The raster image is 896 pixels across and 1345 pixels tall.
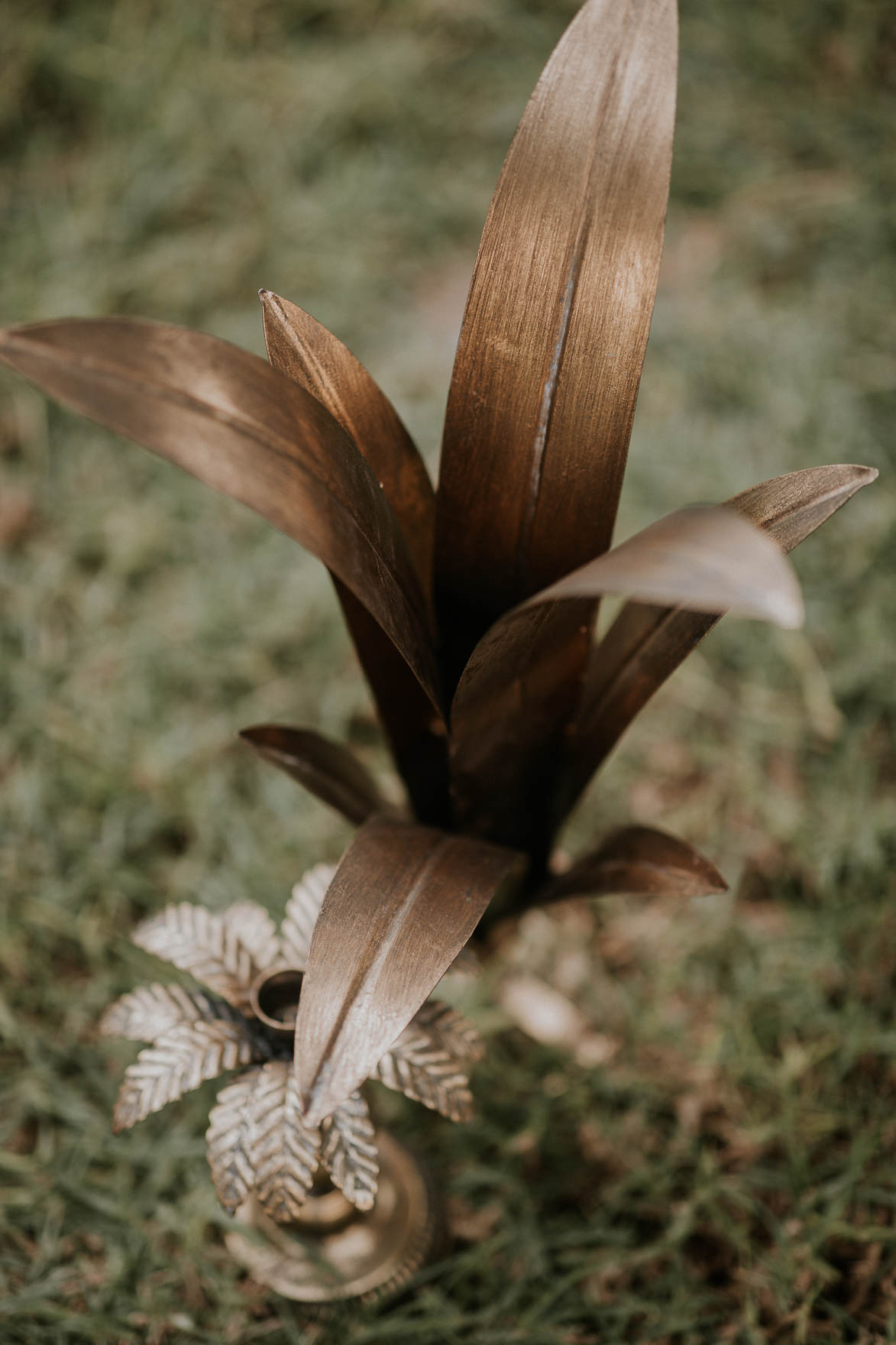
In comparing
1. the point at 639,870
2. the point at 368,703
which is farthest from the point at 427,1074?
the point at 368,703

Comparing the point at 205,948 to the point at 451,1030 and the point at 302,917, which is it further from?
the point at 451,1030

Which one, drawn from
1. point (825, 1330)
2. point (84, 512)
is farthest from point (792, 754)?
point (84, 512)

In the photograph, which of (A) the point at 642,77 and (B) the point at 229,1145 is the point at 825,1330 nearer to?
(B) the point at 229,1145

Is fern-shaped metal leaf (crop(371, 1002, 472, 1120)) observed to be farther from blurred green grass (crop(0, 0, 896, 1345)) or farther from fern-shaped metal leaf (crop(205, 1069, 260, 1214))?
blurred green grass (crop(0, 0, 896, 1345))

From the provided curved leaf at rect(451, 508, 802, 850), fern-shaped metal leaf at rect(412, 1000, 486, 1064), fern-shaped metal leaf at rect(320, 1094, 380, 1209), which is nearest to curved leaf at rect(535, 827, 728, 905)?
curved leaf at rect(451, 508, 802, 850)

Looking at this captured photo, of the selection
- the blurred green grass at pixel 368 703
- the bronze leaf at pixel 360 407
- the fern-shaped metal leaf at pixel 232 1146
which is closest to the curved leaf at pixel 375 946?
the fern-shaped metal leaf at pixel 232 1146
